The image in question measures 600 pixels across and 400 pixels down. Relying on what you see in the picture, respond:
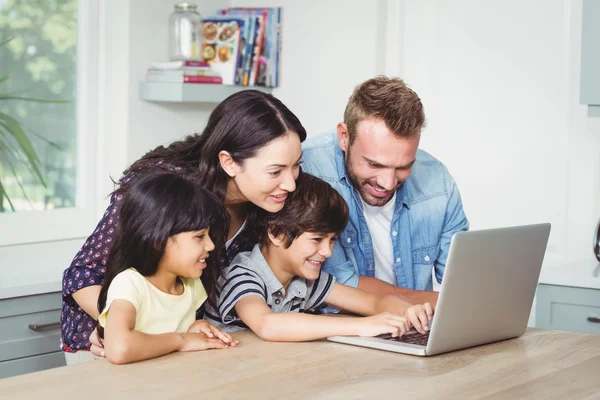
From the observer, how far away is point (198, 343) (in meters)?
1.76

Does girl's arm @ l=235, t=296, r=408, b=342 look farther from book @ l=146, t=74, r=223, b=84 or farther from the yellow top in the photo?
book @ l=146, t=74, r=223, b=84

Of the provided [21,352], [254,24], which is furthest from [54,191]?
[254,24]

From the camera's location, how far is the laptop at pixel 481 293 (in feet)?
5.59

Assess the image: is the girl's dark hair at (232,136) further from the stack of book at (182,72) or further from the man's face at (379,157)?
the stack of book at (182,72)

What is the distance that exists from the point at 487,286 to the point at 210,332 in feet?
1.90

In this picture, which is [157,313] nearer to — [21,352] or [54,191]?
[21,352]

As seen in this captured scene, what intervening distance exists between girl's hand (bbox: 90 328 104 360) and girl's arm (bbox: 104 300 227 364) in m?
0.23

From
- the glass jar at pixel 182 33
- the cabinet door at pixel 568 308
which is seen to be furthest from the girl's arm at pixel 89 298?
the glass jar at pixel 182 33

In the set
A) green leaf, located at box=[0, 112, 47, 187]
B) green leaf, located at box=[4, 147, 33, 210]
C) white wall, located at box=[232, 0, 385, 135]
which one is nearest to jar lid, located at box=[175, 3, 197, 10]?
white wall, located at box=[232, 0, 385, 135]

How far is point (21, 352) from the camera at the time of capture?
9.29 ft

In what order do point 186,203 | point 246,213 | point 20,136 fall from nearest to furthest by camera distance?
point 186,203 → point 246,213 → point 20,136

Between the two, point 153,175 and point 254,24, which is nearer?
point 153,175

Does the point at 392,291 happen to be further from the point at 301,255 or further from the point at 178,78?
the point at 178,78

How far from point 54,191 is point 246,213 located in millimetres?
1601
